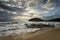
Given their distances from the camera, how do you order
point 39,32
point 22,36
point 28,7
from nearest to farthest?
1. point 22,36
2. point 39,32
3. point 28,7

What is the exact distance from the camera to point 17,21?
2436 millimetres

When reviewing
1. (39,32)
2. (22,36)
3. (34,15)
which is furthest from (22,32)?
(34,15)

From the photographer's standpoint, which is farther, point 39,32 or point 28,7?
point 28,7

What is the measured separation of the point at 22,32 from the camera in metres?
2.25

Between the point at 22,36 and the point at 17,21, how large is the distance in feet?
1.24

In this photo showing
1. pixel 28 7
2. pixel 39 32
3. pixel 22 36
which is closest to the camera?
pixel 22 36

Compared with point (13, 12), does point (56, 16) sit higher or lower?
lower

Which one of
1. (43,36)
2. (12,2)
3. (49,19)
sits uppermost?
(12,2)

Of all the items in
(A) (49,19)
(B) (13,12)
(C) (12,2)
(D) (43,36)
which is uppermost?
(C) (12,2)

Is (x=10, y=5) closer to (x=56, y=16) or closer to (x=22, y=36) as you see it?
(x=22, y=36)

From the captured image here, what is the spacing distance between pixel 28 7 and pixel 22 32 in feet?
1.56

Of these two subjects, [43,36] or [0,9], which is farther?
[0,9]

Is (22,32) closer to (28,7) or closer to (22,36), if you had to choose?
(22,36)

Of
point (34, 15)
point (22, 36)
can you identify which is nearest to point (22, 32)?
point (22, 36)
